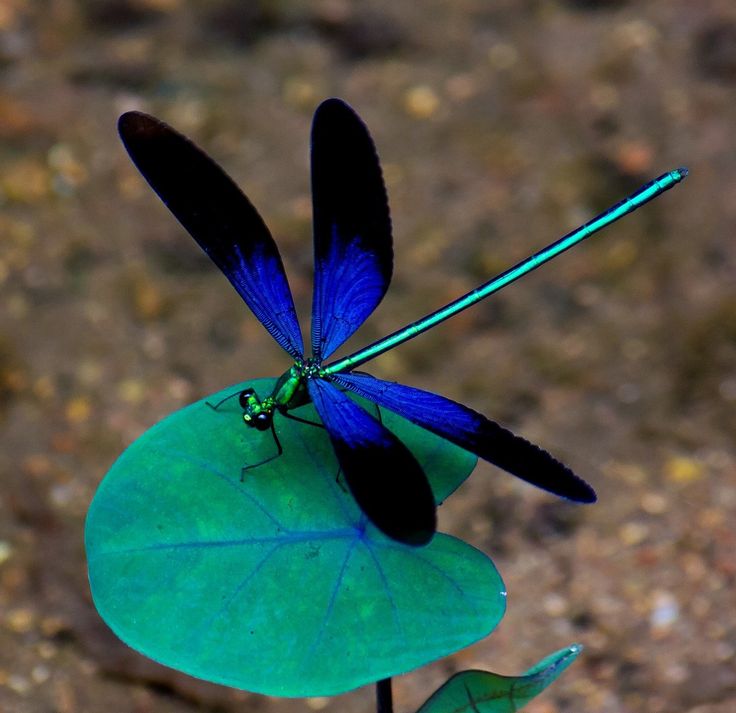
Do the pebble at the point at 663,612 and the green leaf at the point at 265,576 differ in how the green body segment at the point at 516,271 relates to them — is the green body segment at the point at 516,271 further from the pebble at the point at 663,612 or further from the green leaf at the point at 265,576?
the pebble at the point at 663,612

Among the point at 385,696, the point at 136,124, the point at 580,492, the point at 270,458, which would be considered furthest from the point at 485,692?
the point at 136,124

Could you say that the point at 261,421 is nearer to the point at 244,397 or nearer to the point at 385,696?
the point at 244,397

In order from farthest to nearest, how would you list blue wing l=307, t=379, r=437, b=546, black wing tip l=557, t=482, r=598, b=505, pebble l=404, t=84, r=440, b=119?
pebble l=404, t=84, r=440, b=119 → black wing tip l=557, t=482, r=598, b=505 → blue wing l=307, t=379, r=437, b=546

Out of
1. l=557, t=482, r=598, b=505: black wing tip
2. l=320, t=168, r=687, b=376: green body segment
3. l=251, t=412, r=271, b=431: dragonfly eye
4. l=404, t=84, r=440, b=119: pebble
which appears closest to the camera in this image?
l=557, t=482, r=598, b=505: black wing tip

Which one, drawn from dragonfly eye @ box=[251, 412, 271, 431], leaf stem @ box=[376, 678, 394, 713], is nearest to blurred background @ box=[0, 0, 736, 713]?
leaf stem @ box=[376, 678, 394, 713]

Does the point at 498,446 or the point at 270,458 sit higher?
the point at 498,446

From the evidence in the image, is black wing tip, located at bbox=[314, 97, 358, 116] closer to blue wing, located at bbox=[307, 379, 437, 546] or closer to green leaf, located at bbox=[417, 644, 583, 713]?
blue wing, located at bbox=[307, 379, 437, 546]
